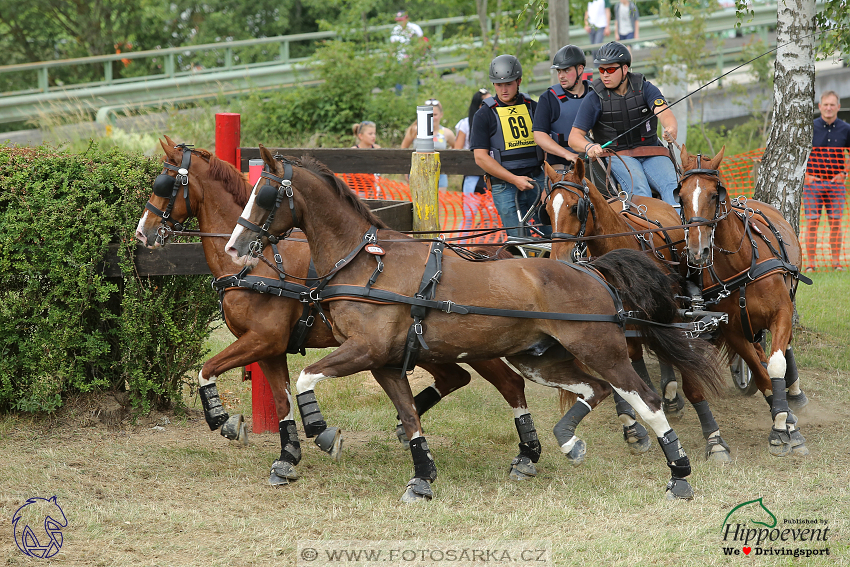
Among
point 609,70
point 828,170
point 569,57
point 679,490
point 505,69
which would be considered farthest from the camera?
point 828,170

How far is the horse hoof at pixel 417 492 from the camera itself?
4938 millimetres

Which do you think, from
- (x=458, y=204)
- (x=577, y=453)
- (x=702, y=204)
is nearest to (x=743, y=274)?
(x=702, y=204)

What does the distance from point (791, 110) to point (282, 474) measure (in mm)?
6093

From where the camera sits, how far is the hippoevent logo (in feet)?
13.8

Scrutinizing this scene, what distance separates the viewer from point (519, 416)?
18.5ft

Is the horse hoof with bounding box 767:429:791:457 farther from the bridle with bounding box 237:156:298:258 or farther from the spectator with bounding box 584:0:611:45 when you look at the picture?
the spectator with bounding box 584:0:611:45

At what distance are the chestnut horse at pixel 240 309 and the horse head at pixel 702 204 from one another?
1.57m

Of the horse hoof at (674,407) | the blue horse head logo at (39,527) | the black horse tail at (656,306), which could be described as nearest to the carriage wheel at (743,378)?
the horse hoof at (674,407)

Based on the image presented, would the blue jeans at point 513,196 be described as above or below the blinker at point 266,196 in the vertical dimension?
below

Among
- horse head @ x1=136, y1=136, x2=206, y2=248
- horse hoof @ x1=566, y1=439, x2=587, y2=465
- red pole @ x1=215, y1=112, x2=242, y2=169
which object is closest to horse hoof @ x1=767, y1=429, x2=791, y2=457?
horse hoof @ x1=566, y1=439, x2=587, y2=465

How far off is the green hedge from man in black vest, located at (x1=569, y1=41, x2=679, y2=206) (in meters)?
3.59

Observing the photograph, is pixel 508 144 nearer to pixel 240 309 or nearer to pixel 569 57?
pixel 569 57

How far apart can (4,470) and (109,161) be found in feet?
7.59

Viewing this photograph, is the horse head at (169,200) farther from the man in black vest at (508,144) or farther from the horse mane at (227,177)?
the man in black vest at (508,144)
